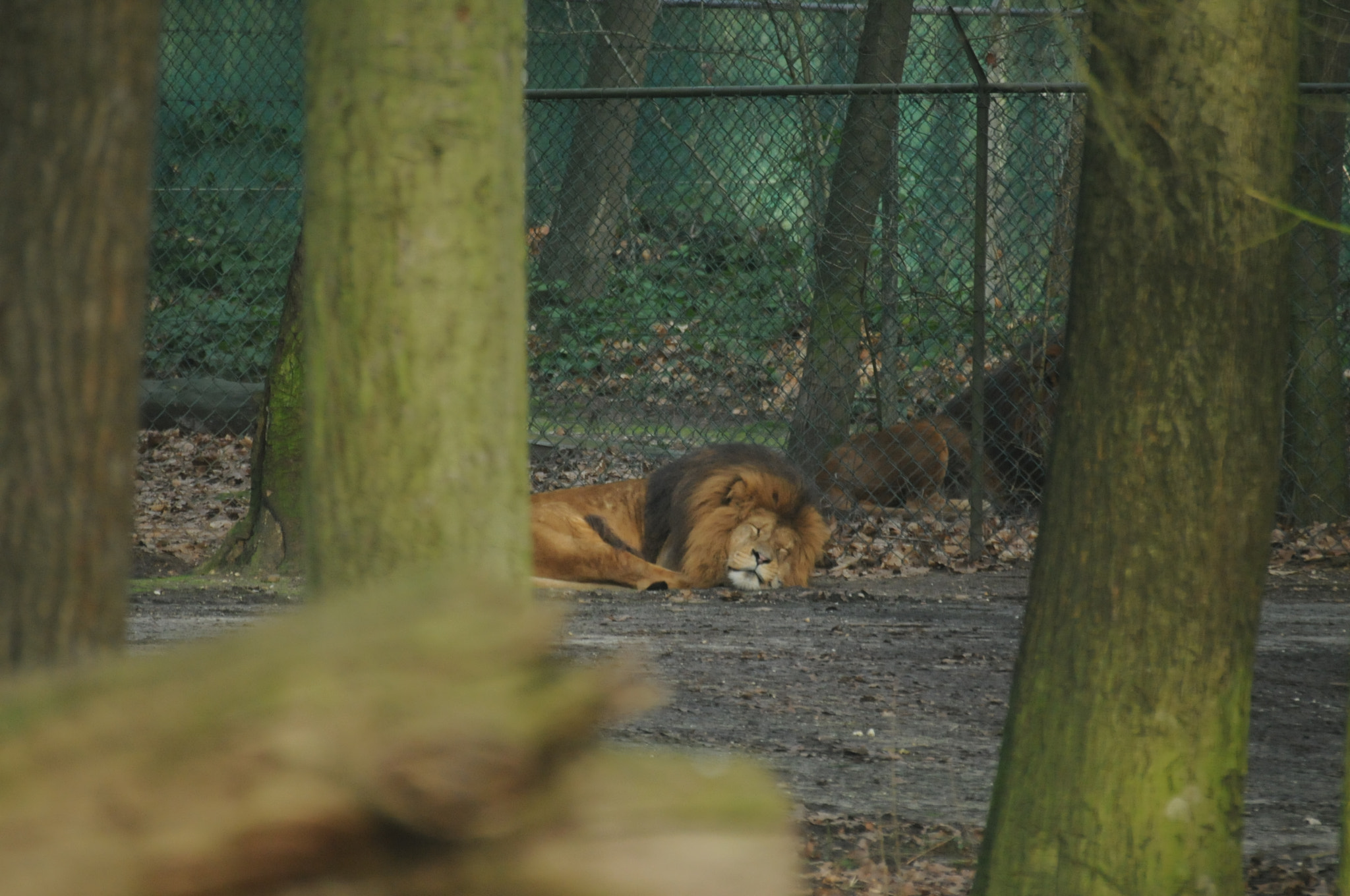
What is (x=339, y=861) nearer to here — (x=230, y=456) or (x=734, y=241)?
(x=734, y=241)

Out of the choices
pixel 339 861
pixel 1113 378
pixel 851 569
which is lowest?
pixel 851 569

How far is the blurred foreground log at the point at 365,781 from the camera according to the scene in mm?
1178

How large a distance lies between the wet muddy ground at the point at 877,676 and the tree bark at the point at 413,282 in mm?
2277

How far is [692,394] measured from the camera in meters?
10.5

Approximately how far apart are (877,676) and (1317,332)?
431 cm

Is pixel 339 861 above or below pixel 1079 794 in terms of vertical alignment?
above

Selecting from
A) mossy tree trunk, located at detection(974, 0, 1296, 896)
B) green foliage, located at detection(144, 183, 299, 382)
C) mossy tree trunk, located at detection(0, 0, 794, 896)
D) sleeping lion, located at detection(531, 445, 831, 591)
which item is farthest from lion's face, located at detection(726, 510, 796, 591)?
mossy tree trunk, located at detection(0, 0, 794, 896)

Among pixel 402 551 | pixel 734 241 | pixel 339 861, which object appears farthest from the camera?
pixel 734 241

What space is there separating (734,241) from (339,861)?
9335 millimetres

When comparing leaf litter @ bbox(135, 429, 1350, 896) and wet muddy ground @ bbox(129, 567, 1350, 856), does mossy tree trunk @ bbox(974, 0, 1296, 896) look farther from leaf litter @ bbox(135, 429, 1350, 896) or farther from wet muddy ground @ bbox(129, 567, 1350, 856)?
wet muddy ground @ bbox(129, 567, 1350, 856)

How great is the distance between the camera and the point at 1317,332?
27.9ft

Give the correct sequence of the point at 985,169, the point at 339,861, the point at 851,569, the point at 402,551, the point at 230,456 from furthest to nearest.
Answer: the point at 230,456 → the point at 851,569 → the point at 985,169 → the point at 402,551 → the point at 339,861

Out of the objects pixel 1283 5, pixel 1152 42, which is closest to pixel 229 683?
pixel 1152 42

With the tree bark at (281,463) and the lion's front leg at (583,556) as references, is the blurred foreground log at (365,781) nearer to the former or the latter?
the tree bark at (281,463)
